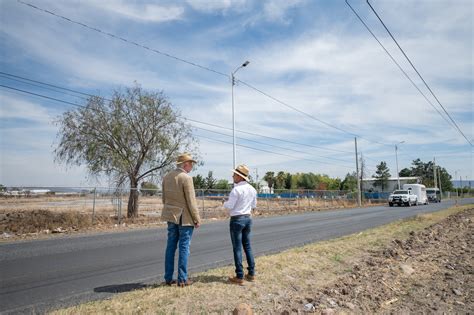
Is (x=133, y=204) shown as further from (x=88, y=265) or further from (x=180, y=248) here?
(x=180, y=248)

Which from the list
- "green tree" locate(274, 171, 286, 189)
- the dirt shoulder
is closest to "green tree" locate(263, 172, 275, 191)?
"green tree" locate(274, 171, 286, 189)

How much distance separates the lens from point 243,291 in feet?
17.5

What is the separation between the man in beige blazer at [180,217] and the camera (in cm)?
547

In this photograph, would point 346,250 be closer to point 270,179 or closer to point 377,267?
point 377,267

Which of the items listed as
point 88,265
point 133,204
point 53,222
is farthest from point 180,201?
point 133,204

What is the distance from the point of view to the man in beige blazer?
18.0 ft

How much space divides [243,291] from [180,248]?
44.6 inches

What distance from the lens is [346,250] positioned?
912 centimetres

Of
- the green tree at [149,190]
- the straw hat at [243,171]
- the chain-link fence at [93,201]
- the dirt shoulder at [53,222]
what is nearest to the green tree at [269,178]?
the chain-link fence at [93,201]

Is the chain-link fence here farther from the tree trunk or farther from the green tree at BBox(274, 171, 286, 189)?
the green tree at BBox(274, 171, 286, 189)

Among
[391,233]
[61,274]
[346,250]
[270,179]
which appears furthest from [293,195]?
[270,179]

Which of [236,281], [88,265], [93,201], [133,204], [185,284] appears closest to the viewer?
[185,284]

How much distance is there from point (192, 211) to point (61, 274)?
3.33m

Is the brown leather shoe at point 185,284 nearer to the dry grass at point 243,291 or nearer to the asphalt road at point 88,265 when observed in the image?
the dry grass at point 243,291
